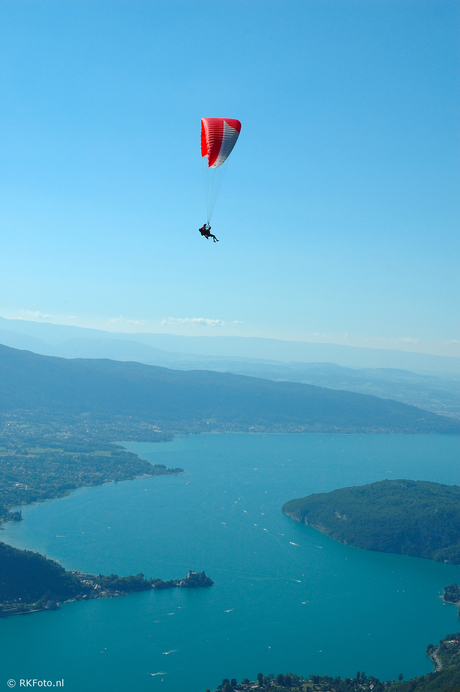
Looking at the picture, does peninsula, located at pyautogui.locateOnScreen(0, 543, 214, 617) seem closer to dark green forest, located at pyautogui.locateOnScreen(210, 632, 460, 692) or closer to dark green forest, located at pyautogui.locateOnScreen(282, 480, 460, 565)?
Result: dark green forest, located at pyautogui.locateOnScreen(210, 632, 460, 692)

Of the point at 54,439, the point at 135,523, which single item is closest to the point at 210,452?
the point at 54,439

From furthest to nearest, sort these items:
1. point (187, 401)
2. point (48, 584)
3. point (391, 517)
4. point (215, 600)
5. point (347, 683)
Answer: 1. point (187, 401)
2. point (391, 517)
3. point (215, 600)
4. point (48, 584)
5. point (347, 683)

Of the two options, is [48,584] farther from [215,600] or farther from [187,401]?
[187,401]

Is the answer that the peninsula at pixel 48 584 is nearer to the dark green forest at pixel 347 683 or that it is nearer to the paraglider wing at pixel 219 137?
the dark green forest at pixel 347 683

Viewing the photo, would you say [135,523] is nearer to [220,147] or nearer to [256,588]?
[256,588]

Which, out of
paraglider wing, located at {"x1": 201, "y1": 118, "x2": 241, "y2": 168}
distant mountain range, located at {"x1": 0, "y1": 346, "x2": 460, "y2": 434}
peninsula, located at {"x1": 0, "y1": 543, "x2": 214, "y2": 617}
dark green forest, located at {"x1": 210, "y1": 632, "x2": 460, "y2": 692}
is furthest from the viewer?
distant mountain range, located at {"x1": 0, "y1": 346, "x2": 460, "y2": 434}

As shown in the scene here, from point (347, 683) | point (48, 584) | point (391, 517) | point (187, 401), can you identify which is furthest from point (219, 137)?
point (187, 401)

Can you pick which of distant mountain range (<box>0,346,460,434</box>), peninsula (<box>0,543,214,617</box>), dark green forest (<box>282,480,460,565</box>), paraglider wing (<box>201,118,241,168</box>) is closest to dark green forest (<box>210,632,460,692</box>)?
peninsula (<box>0,543,214,617</box>)
